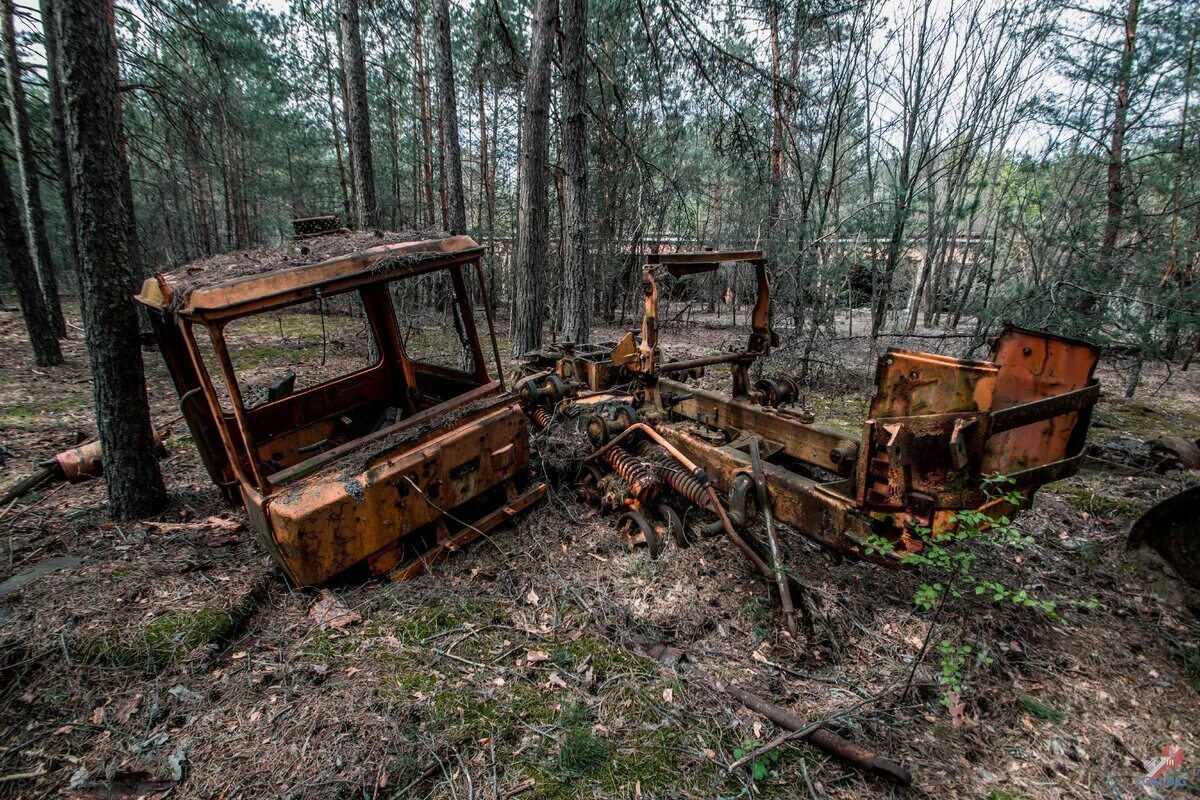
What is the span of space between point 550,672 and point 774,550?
1531mm

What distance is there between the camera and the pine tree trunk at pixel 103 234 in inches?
144

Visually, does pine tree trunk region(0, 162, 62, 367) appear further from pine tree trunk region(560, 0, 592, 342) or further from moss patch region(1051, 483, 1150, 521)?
moss patch region(1051, 483, 1150, 521)

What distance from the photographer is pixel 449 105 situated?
39.1 ft

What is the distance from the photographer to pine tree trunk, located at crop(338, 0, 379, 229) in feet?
27.4

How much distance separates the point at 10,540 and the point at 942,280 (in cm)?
2237

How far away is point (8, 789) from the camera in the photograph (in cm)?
228

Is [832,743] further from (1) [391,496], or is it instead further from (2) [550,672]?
(1) [391,496]

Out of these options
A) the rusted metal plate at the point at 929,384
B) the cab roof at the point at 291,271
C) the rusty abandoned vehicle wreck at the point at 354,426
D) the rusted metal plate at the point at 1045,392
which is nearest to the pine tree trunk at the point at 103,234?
the rusty abandoned vehicle wreck at the point at 354,426

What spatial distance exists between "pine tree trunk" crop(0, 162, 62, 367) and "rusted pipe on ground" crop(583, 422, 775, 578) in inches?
445

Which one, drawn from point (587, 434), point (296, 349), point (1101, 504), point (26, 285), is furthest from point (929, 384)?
point (26, 285)

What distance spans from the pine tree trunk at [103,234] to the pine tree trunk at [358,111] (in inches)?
179

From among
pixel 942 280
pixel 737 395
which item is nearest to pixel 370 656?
pixel 737 395

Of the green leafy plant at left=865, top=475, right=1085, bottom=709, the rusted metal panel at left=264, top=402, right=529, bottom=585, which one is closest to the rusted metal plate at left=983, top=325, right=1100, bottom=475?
the green leafy plant at left=865, top=475, right=1085, bottom=709

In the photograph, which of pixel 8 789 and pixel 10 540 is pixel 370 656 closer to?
pixel 8 789
